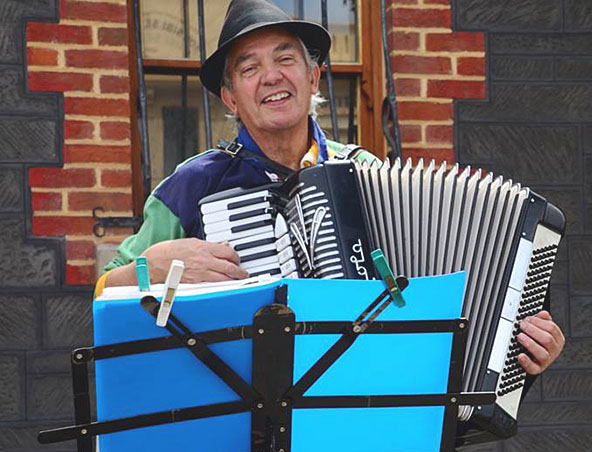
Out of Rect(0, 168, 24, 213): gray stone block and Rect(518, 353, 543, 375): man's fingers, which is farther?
Rect(0, 168, 24, 213): gray stone block

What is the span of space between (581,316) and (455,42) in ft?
3.86

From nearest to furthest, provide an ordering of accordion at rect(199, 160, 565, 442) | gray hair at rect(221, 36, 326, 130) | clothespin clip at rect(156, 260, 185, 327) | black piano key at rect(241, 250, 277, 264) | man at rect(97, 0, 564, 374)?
clothespin clip at rect(156, 260, 185, 327) < accordion at rect(199, 160, 565, 442) < black piano key at rect(241, 250, 277, 264) < man at rect(97, 0, 564, 374) < gray hair at rect(221, 36, 326, 130)

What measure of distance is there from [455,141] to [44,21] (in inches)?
62.2

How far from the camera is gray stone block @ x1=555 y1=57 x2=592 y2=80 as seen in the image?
12.5 ft

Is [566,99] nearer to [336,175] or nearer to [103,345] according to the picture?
[336,175]

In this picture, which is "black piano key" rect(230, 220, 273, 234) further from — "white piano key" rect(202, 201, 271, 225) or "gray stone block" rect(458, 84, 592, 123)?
"gray stone block" rect(458, 84, 592, 123)

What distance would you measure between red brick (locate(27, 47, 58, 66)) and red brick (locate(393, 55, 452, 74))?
49.7 inches

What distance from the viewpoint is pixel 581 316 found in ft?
12.4

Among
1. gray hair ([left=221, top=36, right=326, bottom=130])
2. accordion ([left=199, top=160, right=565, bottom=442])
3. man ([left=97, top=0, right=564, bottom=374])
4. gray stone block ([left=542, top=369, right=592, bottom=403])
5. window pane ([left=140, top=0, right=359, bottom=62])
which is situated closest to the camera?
accordion ([left=199, top=160, right=565, bottom=442])

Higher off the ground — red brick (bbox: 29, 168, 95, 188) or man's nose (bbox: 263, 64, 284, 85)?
man's nose (bbox: 263, 64, 284, 85)

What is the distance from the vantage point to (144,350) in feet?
5.27

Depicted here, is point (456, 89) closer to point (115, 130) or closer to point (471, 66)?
point (471, 66)

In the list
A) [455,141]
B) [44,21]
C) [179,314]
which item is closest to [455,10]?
[455,141]

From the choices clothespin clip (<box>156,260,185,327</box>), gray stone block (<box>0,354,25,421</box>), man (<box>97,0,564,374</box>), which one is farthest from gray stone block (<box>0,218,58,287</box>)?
clothespin clip (<box>156,260,185,327</box>)
